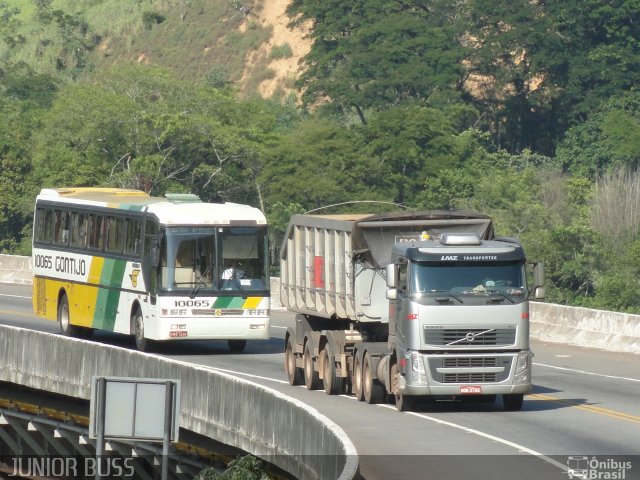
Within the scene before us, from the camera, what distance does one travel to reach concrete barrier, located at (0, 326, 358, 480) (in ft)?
55.7

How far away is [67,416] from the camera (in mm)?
29609

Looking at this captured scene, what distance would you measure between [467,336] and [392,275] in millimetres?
1487

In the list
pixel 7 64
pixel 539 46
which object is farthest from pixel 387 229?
pixel 7 64

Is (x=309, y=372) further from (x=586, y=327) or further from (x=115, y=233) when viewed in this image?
(x=586, y=327)

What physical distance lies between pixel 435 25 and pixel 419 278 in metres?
80.3

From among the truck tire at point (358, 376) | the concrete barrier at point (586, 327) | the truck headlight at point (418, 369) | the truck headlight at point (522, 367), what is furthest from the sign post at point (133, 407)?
the concrete barrier at point (586, 327)

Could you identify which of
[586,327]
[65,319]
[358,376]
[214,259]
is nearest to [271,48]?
[65,319]

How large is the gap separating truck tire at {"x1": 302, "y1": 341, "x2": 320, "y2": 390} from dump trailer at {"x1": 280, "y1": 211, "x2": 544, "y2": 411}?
39cm

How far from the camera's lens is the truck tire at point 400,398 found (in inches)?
928

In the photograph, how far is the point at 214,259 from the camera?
33.2m

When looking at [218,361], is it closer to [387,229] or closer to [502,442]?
[387,229]
